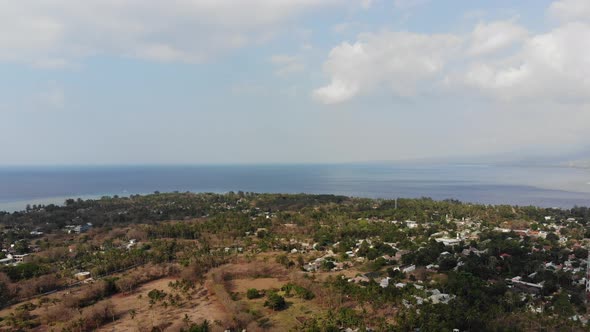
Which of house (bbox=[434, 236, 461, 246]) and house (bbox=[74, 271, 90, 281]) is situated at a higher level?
house (bbox=[434, 236, 461, 246])

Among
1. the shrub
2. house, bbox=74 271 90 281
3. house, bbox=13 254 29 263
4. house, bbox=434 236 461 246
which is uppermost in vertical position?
house, bbox=434 236 461 246

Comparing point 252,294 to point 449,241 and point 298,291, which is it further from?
point 449,241

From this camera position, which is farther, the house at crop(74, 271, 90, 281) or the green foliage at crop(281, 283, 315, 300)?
the house at crop(74, 271, 90, 281)

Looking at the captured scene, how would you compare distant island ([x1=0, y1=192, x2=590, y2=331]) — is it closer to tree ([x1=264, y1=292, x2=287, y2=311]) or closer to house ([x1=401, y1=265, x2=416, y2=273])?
tree ([x1=264, y1=292, x2=287, y2=311])

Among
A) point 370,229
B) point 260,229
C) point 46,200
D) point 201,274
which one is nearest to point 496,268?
point 370,229

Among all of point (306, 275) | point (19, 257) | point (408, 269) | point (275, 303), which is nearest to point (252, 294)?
point (275, 303)

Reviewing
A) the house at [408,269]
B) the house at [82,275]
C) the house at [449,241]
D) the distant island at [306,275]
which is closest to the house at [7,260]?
the distant island at [306,275]

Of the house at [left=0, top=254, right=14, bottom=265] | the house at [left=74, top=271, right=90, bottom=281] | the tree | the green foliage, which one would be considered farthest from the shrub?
the house at [left=0, top=254, right=14, bottom=265]

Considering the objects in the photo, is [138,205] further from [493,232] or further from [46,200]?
[493,232]
